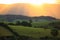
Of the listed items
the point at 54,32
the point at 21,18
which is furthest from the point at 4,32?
the point at 54,32

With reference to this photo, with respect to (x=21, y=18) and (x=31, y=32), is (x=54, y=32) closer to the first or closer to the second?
(x=31, y=32)

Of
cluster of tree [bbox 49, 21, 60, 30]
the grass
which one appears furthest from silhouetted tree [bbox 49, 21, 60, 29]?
the grass

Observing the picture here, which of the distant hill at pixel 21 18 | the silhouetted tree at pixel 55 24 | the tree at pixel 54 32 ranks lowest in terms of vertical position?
the tree at pixel 54 32

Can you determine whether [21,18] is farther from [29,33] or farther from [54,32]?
[54,32]

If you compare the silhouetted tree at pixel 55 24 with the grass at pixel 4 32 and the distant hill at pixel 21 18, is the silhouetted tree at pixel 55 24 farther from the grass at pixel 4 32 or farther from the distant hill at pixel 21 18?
the grass at pixel 4 32

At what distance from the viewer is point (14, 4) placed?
1.72 metres

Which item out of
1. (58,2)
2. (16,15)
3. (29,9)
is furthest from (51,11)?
(16,15)

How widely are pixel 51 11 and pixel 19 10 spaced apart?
1.08 feet

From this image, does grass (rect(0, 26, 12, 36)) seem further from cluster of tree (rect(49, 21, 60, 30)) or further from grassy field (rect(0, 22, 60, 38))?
cluster of tree (rect(49, 21, 60, 30))

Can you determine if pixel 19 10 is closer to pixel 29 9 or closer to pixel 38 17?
pixel 29 9

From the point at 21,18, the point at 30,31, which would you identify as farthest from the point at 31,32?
the point at 21,18

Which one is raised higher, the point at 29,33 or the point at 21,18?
the point at 21,18

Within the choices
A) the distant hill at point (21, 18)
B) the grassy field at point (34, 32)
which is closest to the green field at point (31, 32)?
the grassy field at point (34, 32)

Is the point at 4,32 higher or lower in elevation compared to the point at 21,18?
lower
